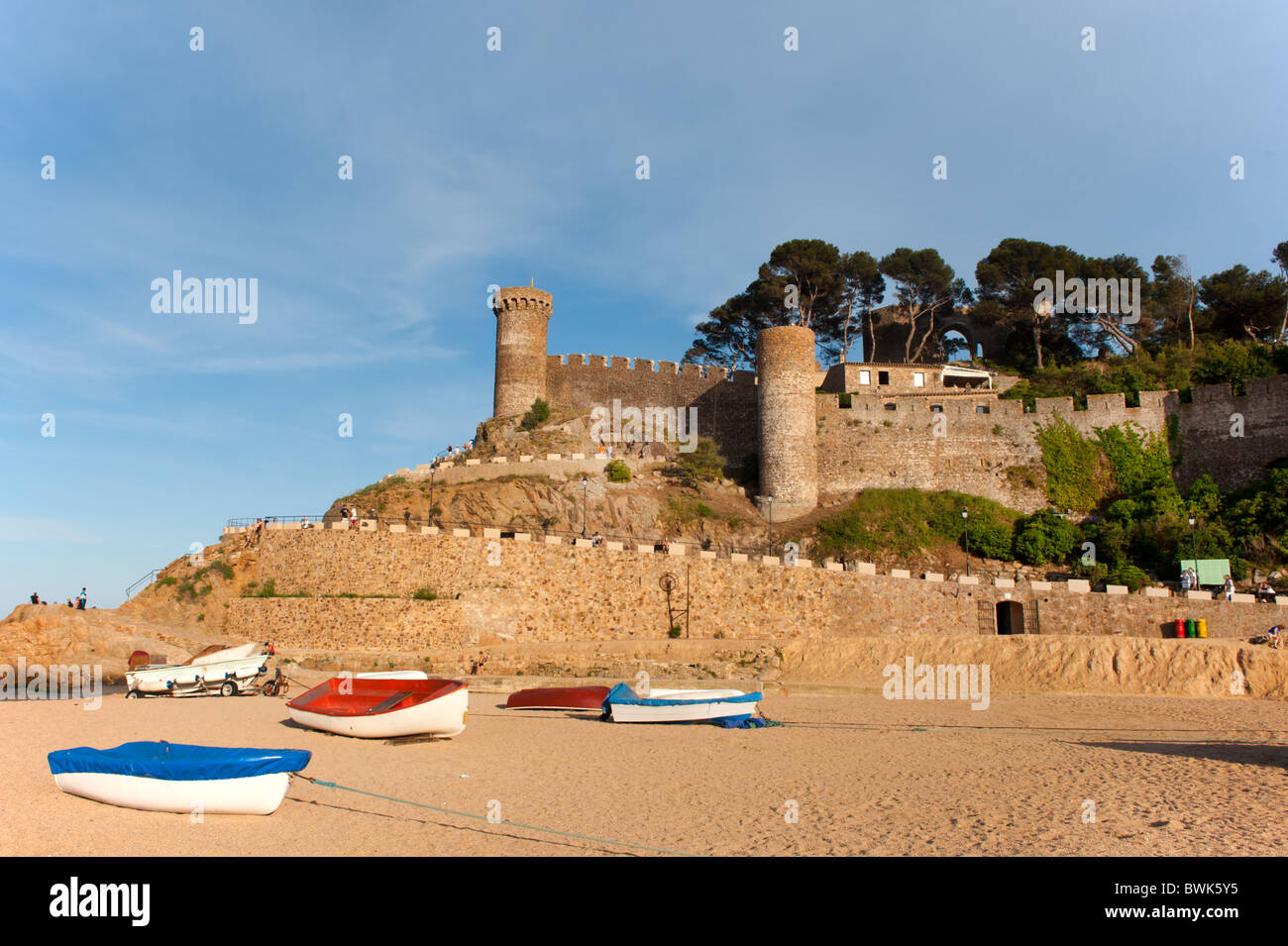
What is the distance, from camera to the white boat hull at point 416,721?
13.0 meters

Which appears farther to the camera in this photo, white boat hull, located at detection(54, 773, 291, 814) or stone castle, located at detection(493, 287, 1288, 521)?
stone castle, located at detection(493, 287, 1288, 521)

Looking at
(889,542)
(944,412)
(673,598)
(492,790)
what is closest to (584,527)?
(673,598)

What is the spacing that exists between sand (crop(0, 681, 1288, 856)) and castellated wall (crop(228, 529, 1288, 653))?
24.1 ft

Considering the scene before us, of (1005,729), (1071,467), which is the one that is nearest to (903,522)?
(1071,467)

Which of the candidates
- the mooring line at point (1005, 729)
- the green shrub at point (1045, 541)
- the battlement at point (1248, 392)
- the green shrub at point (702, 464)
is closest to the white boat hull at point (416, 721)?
the mooring line at point (1005, 729)

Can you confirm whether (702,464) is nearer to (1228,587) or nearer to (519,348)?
(519,348)

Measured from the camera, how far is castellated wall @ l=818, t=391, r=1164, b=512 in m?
35.9

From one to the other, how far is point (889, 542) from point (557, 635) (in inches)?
602

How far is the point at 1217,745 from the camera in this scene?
40.1ft

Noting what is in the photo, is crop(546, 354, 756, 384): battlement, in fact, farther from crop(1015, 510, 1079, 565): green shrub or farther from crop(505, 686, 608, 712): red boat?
crop(505, 686, 608, 712): red boat

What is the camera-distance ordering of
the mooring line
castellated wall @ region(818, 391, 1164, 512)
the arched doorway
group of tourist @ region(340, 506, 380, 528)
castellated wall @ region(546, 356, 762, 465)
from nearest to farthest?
the mooring line, the arched doorway, group of tourist @ region(340, 506, 380, 528), castellated wall @ region(818, 391, 1164, 512), castellated wall @ region(546, 356, 762, 465)

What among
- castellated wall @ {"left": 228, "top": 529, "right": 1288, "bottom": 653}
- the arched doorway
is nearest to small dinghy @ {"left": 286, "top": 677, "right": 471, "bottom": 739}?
castellated wall @ {"left": 228, "top": 529, "right": 1288, "bottom": 653}
